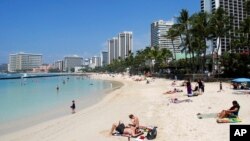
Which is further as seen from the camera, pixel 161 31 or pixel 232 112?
pixel 161 31

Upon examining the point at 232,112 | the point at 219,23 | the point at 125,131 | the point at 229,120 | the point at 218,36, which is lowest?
the point at 125,131

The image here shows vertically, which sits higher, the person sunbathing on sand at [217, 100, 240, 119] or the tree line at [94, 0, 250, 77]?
the tree line at [94, 0, 250, 77]

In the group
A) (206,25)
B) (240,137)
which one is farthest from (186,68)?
(240,137)

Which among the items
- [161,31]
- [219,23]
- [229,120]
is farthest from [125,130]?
[161,31]

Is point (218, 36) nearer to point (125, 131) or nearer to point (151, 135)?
point (125, 131)

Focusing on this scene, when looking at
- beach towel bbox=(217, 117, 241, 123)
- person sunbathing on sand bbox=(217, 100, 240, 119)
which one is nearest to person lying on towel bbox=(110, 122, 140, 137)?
beach towel bbox=(217, 117, 241, 123)

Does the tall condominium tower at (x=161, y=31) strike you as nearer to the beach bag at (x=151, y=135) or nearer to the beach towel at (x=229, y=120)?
the beach towel at (x=229, y=120)

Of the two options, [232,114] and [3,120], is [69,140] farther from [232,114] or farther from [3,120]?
[3,120]

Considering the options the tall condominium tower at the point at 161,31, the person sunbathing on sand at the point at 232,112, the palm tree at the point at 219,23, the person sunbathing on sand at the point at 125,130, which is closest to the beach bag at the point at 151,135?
the person sunbathing on sand at the point at 125,130

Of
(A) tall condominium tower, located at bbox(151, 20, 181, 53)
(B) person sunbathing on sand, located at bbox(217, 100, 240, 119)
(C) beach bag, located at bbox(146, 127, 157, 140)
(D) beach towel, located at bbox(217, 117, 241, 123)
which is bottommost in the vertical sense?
(C) beach bag, located at bbox(146, 127, 157, 140)

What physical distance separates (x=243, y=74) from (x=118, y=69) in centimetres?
13684

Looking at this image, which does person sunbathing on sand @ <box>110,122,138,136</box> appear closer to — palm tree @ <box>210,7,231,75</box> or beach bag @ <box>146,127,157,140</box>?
beach bag @ <box>146,127,157,140</box>

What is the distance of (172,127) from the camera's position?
13.4m

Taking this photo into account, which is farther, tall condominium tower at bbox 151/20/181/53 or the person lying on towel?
tall condominium tower at bbox 151/20/181/53
